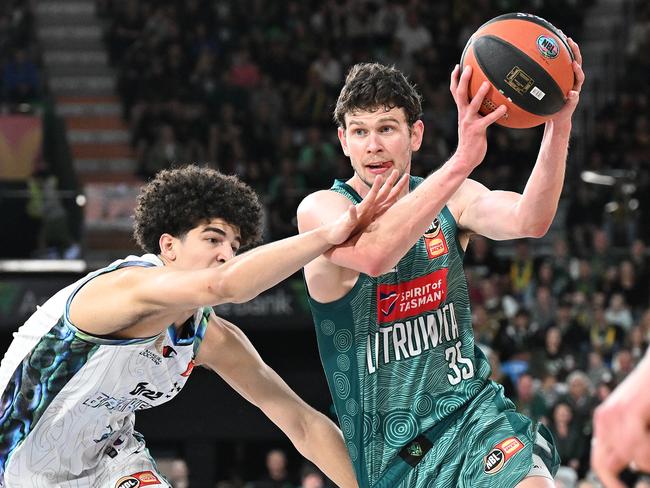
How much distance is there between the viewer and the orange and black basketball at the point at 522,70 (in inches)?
177

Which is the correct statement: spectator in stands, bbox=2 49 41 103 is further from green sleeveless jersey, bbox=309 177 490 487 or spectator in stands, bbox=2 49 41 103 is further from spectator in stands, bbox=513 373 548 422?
green sleeveless jersey, bbox=309 177 490 487

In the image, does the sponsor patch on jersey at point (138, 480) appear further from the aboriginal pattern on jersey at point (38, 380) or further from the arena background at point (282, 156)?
the arena background at point (282, 156)

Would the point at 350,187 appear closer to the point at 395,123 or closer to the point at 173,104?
the point at 395,123

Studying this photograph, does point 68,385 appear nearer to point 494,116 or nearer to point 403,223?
point 403,223

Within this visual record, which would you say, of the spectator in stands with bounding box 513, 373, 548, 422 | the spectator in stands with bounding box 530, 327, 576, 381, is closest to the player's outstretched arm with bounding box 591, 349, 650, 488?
the spectator in stands with bounding box 513, 373, 548, 422

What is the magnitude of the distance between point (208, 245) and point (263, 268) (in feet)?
2.04

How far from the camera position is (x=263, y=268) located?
414cm

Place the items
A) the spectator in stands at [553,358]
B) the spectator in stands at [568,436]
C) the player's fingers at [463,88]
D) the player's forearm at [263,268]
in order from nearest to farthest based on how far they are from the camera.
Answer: the player's forearm at [263,268] → the player's fingers at [463,88] → the spectator in stands at [568,436] → the spectator in stands at [553,358]

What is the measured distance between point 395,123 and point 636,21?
14314 mm

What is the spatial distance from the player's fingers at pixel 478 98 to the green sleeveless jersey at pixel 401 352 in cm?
77

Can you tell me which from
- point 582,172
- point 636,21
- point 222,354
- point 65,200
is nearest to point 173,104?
point 65,200

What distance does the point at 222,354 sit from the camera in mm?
5223

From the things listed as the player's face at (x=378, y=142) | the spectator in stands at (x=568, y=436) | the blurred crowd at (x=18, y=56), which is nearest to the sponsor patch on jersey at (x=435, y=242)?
the player's face at (x=378, y=142)

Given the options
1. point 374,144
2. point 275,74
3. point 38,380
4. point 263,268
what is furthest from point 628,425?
point 275,74
